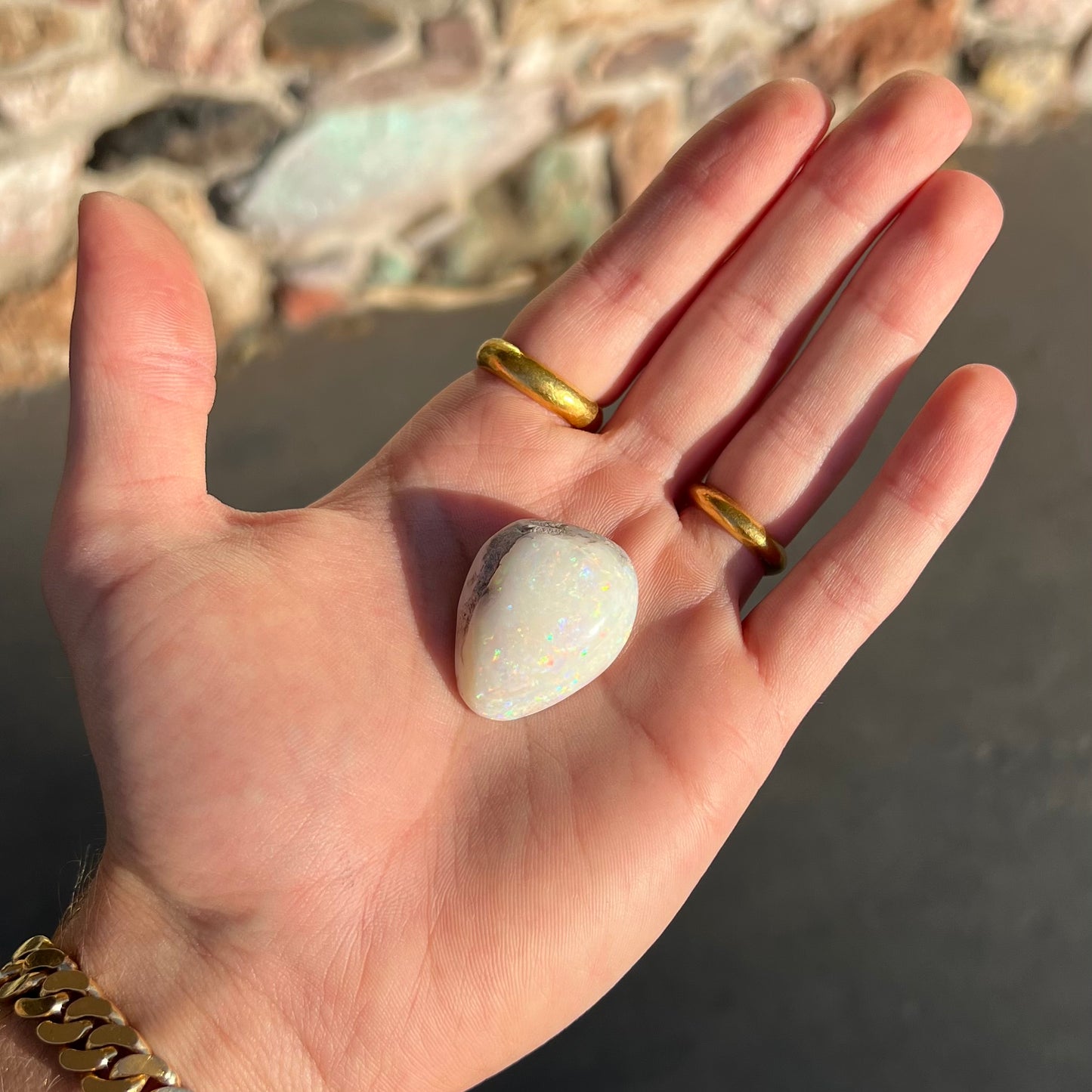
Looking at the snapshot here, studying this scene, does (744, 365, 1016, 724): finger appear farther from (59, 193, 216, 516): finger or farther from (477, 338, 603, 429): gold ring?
(59, 193, 216, 516): finger

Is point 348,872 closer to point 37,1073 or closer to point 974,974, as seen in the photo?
point 37,1073

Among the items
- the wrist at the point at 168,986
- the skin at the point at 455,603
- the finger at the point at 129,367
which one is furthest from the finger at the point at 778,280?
Result: the wrist at the point at 168,986

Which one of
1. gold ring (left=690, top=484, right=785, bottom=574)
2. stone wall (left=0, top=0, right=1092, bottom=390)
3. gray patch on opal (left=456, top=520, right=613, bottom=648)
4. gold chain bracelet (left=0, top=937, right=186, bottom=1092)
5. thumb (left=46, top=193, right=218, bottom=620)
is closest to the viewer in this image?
gold chain bracelet (left=0, top=937, right=186, bottom=1092)

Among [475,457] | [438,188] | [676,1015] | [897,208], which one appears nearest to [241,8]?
[438,188]

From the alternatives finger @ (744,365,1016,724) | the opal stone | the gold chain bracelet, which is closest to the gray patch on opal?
the opal stone

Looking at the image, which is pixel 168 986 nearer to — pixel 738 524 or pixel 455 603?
pixel 455 603

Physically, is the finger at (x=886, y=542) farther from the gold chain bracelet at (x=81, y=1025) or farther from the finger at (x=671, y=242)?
the gold chain bracelet at (x=81, y=1025)

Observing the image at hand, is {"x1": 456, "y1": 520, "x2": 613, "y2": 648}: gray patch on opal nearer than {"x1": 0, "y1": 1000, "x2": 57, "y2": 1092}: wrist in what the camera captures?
No
